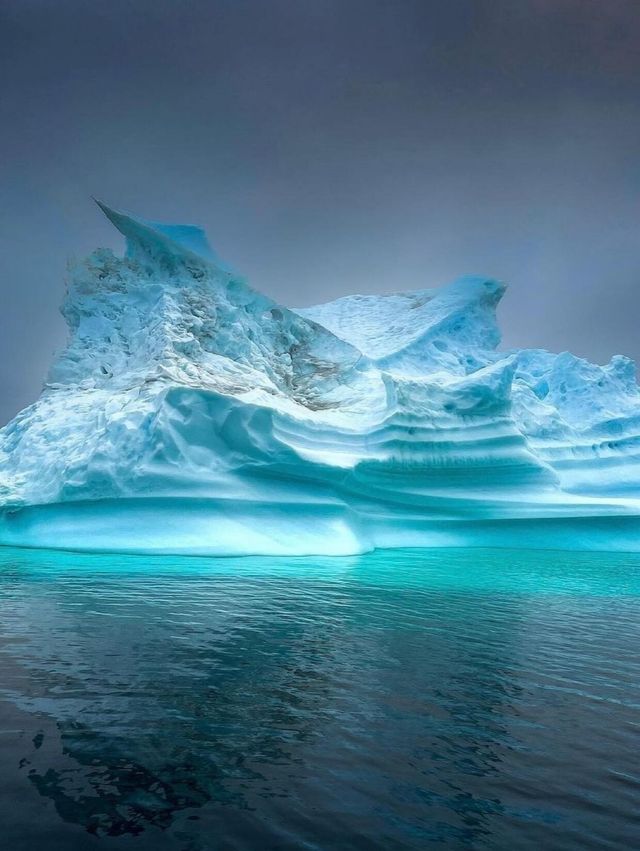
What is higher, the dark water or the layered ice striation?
the layered ice striation

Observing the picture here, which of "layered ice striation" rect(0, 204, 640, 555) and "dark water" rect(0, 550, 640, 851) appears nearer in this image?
"dark water" rect(0, 550, 640, 851)

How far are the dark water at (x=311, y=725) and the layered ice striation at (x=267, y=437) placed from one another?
4795 mm

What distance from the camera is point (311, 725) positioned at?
9.57ft

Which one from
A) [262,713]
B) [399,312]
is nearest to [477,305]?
[399,312]

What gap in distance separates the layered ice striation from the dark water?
4.80 meters

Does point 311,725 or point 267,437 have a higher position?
point 267,437

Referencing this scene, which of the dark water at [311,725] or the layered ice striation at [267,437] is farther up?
the layered ice striation at [267,437]

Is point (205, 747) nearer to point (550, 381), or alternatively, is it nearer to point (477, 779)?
point (477, 779)

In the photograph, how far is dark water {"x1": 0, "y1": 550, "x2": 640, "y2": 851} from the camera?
2.05m

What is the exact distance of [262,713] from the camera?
3.04 meters

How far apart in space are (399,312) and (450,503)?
9304 mm

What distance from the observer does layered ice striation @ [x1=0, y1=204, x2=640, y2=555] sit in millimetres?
10750

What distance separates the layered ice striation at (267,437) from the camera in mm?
10750

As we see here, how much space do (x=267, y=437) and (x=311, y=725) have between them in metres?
8.49
